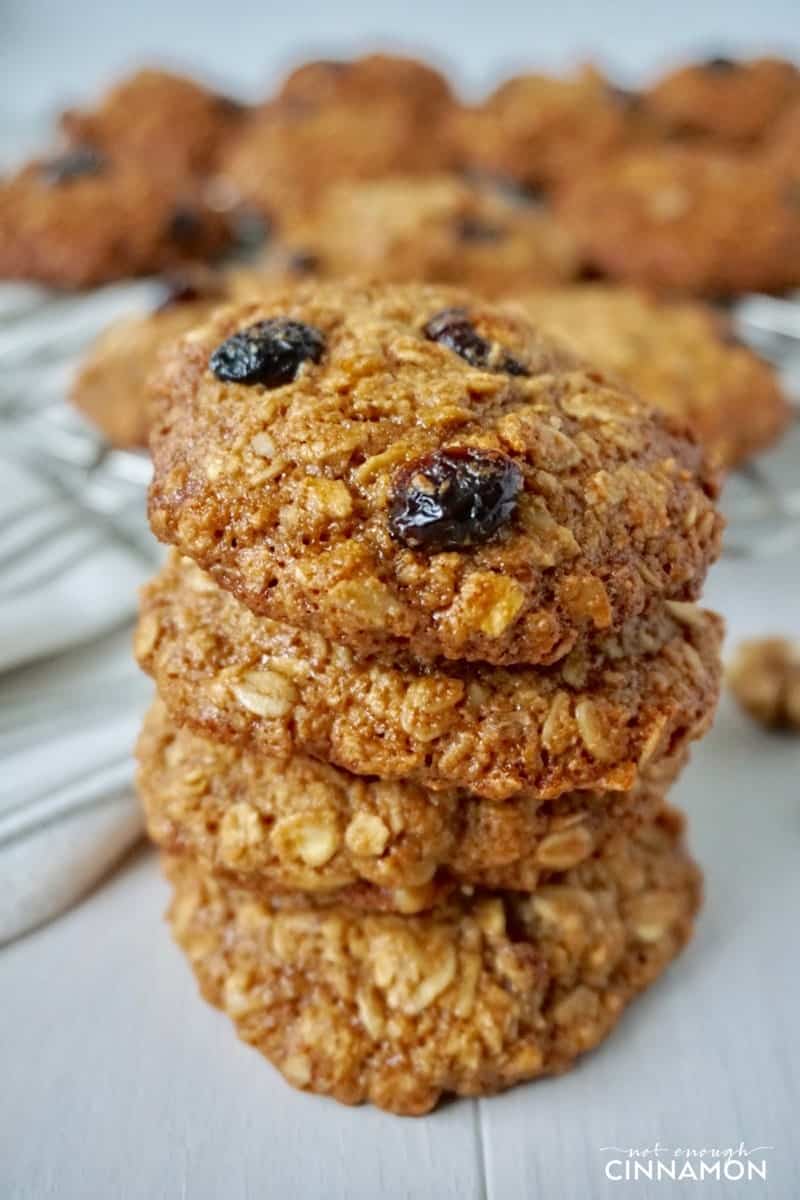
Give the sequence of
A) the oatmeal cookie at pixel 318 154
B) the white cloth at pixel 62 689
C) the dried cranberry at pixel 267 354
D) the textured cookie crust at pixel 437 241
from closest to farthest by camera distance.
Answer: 1. the dried cranberry at pixel 267 354
2. the white cloth at pixel 62 689
3. the textured cookie crust at pixel 437 241
4. the oatmeal cookie at pixel 318 154

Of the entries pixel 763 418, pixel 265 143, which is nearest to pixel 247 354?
pixel 763 418

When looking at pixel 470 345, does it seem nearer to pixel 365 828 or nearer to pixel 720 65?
pixel 365 828

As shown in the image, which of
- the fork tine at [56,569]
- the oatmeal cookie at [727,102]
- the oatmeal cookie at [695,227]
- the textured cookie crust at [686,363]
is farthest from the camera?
the oatmeal cookie at [727,102]

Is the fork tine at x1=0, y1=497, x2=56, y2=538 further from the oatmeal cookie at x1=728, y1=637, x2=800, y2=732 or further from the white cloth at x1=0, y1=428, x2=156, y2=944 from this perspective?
the oatmeal cookie at x1=728, y1=637, x2=800, y2=732

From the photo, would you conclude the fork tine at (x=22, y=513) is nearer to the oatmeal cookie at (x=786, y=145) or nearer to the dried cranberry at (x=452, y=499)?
the dried cranberry at (x=452, y=499)

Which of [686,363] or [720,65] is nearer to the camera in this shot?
[686,363]

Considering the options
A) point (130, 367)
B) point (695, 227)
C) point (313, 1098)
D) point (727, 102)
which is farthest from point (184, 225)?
point (313, 1098)

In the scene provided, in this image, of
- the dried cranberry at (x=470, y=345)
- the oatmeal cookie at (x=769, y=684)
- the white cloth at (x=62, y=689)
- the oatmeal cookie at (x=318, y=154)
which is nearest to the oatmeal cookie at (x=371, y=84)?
the oatmeal cookie at (x=318, y=154)
